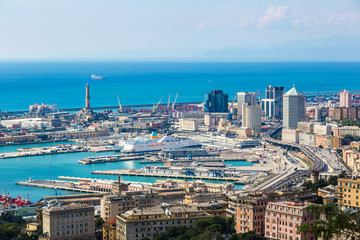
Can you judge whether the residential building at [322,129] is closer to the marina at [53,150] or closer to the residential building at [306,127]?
the residential building at [306,127]

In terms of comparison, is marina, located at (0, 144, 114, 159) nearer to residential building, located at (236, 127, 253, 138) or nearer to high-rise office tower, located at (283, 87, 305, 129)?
residential building, located at (236, 127, 253, 138)

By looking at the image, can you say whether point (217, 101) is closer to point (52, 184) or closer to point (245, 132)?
point (245, 132)

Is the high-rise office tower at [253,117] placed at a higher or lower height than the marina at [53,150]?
higher

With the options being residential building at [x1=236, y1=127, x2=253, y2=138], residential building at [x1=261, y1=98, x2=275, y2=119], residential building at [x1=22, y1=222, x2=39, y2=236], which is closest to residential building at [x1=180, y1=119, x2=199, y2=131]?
residential building at [x1=236, y1=127, x2=253, y2=138]

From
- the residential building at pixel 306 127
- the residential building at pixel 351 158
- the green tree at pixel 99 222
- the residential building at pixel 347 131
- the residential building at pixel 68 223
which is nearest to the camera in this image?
the residential building at pixel 68 223

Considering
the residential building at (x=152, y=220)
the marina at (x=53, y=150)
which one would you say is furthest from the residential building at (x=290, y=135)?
the residential building at (x=152, y=220)

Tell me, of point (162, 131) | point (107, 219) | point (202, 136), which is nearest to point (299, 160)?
point (202, 136)

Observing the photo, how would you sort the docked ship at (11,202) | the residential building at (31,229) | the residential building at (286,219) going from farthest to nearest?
the docked ship at (11,202) < the residential building at (31,229) < the residential building at (286,219)
